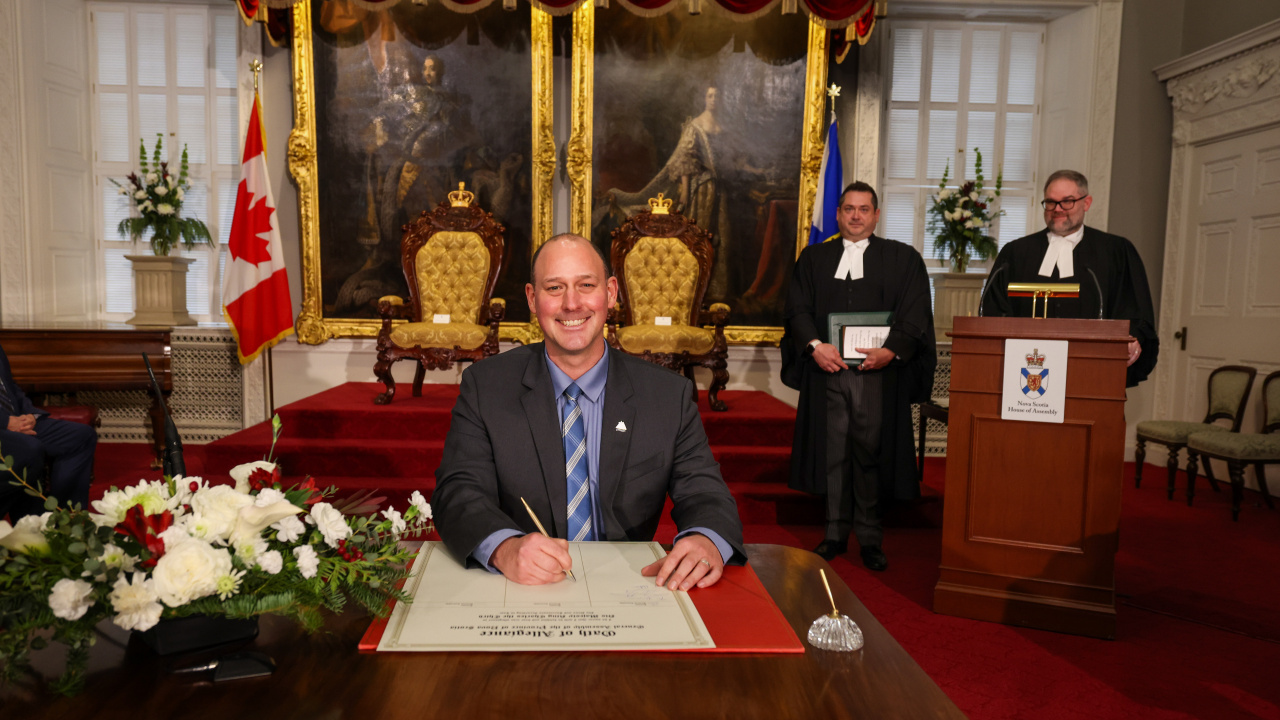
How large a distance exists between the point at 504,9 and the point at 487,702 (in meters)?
6.71

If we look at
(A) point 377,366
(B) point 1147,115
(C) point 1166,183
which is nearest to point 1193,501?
(C) point 1166,183

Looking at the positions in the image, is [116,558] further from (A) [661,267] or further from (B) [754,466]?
(A) [661,267]

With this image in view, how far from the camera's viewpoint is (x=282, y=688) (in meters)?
1.01

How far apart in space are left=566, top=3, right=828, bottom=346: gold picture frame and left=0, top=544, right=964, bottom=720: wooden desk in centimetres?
568

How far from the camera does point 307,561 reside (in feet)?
3.54

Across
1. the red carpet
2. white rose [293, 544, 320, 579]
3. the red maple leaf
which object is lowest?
the red carpet

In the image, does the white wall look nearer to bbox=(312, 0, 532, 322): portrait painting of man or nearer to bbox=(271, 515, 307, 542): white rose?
bbox=(312, 0, 532, 322): portrait painting of man

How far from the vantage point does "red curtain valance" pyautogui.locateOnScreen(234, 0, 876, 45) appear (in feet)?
19.2

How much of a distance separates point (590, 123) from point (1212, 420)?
5638 millimetres

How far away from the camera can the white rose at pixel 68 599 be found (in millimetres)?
955

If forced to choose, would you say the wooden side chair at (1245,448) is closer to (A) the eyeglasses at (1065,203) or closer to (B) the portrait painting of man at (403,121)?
(A) the eyeglasses at (1065,203)

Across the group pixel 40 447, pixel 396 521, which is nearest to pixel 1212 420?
pixel 396 521

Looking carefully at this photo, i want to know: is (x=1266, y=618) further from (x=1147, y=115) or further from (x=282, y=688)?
(x=1147, y=115)

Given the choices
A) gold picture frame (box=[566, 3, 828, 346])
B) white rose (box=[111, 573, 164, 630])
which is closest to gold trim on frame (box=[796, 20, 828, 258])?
gold picture frame (box=[566, 3, 828, 346])
